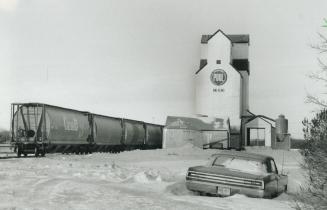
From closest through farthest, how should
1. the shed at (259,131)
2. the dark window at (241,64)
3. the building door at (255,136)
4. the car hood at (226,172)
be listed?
the car hood at (226,172)
the shed at (259,131)
the building door at (255,136)
the dark window at (241,64)

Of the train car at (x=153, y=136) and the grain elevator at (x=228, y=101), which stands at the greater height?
the grain elevator at (x=228, y=101)

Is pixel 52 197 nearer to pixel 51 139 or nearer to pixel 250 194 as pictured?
pixel 250 194

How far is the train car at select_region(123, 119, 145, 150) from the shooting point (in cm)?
4566

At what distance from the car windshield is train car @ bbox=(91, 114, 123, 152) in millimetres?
24766

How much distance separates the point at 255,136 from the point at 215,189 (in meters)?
54.1

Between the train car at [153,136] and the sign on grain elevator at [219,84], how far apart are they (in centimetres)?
697

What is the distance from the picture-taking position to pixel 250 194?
467 inches

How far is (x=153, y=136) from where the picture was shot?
58.1m

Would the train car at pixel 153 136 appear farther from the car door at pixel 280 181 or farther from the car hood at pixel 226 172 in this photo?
the car hood at pixel 226 172

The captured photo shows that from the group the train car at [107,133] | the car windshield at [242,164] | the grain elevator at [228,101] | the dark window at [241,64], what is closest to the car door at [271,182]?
the car windshield at [242,164]

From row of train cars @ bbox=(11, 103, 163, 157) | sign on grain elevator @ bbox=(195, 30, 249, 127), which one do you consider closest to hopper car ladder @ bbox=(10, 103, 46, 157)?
row of train cars @ bbox=(11, 103, 163, 157)

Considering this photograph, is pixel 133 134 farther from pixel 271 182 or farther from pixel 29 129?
pixel 271 182

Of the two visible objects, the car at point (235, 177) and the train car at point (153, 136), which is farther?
the train car at point (153, 136)

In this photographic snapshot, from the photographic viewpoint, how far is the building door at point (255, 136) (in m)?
64.3
